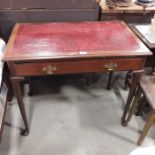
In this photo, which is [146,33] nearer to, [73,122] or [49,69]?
[49,69]

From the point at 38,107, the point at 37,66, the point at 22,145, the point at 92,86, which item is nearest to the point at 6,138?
the point at 22,145

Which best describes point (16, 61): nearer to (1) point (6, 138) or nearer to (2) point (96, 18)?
(1) point (6, 138)

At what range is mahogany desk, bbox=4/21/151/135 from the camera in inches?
44.9

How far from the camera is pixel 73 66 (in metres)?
1.20

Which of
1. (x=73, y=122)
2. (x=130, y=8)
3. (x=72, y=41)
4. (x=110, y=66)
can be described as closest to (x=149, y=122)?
(x=110, y=66)

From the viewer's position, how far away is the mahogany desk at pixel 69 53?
1141 mm

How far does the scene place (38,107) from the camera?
1798 mm

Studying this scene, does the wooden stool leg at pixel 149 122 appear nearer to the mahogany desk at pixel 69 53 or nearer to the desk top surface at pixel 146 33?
the mahogany desk at pixel 69 53

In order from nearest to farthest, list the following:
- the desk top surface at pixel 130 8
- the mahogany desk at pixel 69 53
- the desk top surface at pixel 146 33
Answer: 1. the mahogany desk at pixel 69 53
2. the desk top surface at pixel 146 33
3. the desk top surface at pixel 130 8

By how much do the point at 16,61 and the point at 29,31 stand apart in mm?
356

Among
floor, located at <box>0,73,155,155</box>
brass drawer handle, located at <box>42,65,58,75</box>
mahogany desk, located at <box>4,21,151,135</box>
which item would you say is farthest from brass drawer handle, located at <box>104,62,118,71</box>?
floor, located at <box>0,73,155,155</box>

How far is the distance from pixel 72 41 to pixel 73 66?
18cm

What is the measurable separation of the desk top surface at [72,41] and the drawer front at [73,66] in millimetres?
55

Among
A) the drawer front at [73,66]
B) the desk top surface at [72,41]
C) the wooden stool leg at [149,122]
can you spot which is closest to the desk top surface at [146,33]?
the desk top surface at [72,41]
